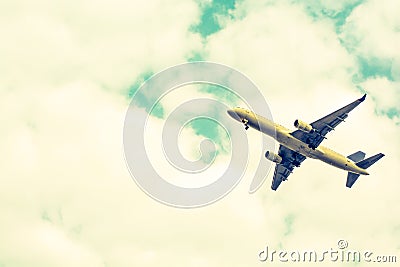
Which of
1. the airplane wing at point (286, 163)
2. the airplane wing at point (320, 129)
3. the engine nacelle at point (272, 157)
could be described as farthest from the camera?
the airplane wing at point (286, 163)

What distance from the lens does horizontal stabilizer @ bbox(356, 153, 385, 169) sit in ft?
333

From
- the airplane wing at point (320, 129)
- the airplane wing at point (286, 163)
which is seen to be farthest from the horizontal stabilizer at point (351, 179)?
the airplane wing at point (320, 129)

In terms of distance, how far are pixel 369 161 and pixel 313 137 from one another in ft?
49.3

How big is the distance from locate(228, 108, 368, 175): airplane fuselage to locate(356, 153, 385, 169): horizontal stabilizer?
861mm

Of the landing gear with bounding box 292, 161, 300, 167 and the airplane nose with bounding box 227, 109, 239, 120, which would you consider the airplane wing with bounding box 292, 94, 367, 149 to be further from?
the landing gear with bounding box 292, 161, 300, 167

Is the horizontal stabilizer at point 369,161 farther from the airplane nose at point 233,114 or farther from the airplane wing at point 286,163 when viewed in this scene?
the airplane nose at point 233,114

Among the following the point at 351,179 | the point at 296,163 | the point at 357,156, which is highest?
the point at 357,156

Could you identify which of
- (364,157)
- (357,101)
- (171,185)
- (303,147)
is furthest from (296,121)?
(171,185)

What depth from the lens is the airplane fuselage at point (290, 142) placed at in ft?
303

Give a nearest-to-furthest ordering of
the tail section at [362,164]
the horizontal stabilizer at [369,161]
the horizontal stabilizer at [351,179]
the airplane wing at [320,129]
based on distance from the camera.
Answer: the airplane wing at [320,129]
the horizontal stabilizer at [369,161]
the tail section at [362,164]
the horizontal stabilizer at [351,179]

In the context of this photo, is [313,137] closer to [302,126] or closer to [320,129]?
[320,129]

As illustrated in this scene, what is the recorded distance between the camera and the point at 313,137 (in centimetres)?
9744

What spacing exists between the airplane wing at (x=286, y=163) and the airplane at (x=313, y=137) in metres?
3.59

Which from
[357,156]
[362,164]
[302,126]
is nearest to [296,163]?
[357,156]
